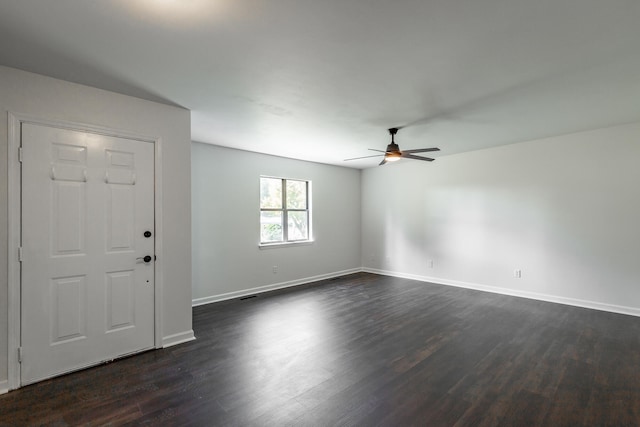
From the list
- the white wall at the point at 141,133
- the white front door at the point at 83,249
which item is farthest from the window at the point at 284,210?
the white front door at the point at 83,249

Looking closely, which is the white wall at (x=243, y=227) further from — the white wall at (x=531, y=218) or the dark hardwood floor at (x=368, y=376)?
the white wall at (x=531, y=218)

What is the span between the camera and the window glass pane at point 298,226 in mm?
5961

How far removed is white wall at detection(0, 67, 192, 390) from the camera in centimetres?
233

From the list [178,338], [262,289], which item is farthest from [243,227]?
[178,338]

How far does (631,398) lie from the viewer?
2.19 meters

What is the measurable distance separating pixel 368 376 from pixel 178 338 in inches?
81.9

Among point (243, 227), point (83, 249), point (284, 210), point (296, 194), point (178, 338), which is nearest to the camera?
point (83, 249)

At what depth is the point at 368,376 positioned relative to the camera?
2.50 metres

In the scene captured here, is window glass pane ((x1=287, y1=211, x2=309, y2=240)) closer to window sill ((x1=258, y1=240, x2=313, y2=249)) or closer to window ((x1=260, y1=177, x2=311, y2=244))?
window ((x1=260, y1=177, x2=311, y2=244))

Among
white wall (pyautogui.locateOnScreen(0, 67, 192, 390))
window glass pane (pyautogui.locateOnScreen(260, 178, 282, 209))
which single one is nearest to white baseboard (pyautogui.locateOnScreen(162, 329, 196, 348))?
white wall (pyautogui.locateOnScreen(0, 67, 192, 390))

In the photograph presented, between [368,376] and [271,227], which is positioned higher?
[271,227]

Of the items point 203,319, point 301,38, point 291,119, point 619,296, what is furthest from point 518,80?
point 203,319

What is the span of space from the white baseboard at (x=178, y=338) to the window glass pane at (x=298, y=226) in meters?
2.95

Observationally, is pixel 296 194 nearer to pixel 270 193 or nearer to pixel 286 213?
pixel 286 213
